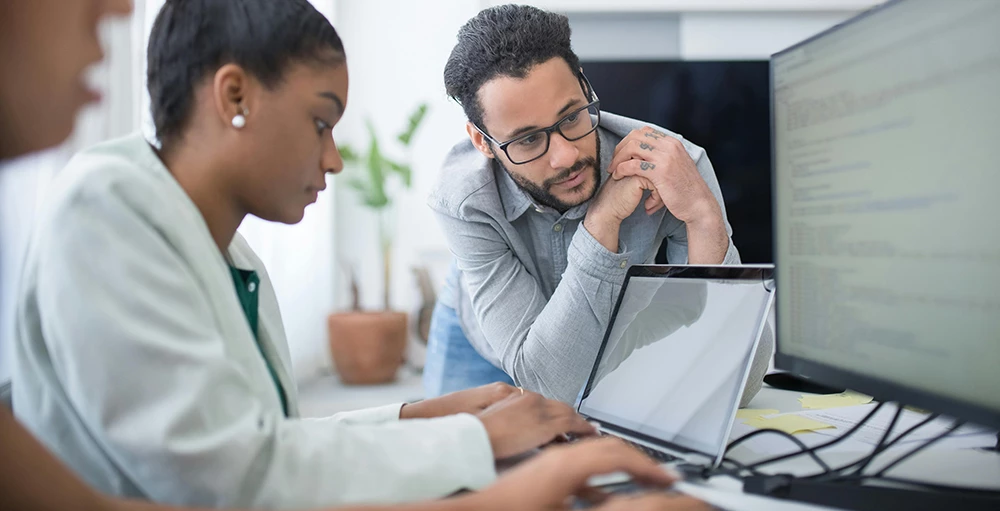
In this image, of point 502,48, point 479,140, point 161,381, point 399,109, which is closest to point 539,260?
point 479,140

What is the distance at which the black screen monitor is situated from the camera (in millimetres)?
3098

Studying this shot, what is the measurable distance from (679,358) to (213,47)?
0.63 m

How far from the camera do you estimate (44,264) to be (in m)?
0.55

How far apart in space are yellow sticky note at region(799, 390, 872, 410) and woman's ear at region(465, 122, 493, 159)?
744 millimetres

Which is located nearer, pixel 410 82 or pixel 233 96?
pixel 233 96

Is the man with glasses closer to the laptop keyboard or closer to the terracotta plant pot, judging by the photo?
the laptop keyboard

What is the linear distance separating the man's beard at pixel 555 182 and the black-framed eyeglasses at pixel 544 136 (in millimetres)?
47

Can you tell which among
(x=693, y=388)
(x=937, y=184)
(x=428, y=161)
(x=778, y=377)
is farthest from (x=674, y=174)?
(x=428, y=161)

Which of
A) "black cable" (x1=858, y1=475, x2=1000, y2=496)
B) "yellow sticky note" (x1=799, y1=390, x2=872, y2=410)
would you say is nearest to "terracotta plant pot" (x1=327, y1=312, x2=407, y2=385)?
"yellow sticky note" (x1=799, y1=390, x2=872, y2=410)

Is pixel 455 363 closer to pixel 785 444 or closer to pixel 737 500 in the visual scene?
pixel 785 444

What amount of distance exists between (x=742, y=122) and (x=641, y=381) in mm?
2449

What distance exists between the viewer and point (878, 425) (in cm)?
96

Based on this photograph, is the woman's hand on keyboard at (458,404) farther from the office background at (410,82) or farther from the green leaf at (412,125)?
the green leaf at (412,125)

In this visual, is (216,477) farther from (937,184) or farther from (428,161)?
(428,161)
